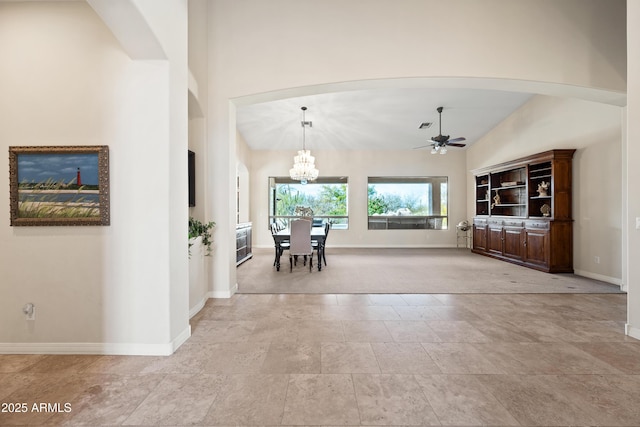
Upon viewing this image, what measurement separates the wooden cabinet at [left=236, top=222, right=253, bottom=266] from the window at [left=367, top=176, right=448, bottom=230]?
156 inches

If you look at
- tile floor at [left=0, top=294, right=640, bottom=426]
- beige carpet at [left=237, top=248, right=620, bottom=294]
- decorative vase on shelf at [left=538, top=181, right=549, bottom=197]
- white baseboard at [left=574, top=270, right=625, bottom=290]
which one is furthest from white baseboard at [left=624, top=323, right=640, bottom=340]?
decorative vase on shelf at [left=538, top=181, right=549, bottom=197]

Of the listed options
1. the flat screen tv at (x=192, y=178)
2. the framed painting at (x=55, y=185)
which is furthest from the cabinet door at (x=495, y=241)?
the framed painting at (x=55, y=185)

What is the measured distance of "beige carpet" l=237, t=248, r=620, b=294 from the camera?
439cm

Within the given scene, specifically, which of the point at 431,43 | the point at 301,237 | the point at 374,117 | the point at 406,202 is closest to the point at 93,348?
the point at 301,237

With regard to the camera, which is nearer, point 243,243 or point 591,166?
point 591,166

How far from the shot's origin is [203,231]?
366 centimetres

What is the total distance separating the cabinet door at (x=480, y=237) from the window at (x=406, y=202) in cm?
126

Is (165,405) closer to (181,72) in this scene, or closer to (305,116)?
(181,72)

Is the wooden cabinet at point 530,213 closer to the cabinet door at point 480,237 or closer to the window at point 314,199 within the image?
the cabinet door at point 480,237

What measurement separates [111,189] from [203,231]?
1312 mm

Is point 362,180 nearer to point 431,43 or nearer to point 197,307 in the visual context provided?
point 431,43

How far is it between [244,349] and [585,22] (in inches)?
223

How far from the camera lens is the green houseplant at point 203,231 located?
343 cm

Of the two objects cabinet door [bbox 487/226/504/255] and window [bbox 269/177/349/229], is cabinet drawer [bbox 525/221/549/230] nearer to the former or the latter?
cabinet door [bbox 487/226/504/255]
